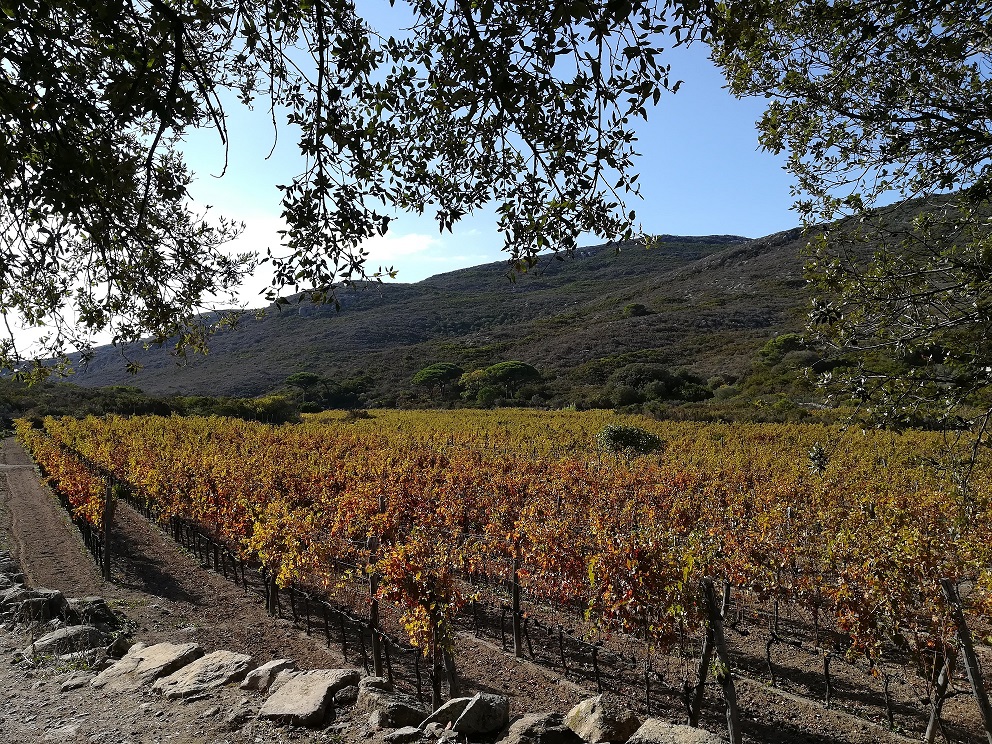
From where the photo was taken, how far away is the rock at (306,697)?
17.1 ft

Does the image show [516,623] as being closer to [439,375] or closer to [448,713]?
[448,713]

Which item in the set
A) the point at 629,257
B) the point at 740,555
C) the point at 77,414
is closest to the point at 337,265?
the point at 740,555

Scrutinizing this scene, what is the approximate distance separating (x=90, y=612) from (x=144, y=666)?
379 centimetres

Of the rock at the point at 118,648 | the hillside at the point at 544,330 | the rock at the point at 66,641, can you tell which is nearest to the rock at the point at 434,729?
the rock at the point at 118,648

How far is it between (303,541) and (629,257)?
148489 mm

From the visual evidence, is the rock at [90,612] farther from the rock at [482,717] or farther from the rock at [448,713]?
the rock at [482,717]

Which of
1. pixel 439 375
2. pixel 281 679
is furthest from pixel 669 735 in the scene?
pixel 439 375

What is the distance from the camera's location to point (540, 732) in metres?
4.73

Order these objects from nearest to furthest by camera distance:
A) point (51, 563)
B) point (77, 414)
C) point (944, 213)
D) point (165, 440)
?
point (944, 213)
point (51, 563)
point (165, 440)
point (77, 414)

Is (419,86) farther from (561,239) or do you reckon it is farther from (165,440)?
(165,440)

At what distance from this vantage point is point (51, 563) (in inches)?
576

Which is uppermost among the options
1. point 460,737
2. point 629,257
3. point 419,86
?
point 629,257

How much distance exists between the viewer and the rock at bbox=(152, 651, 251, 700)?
590 centimetres

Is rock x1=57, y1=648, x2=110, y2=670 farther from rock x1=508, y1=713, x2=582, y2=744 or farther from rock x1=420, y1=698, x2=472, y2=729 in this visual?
rock x1=508, y1=713, x2=582, y2=744
